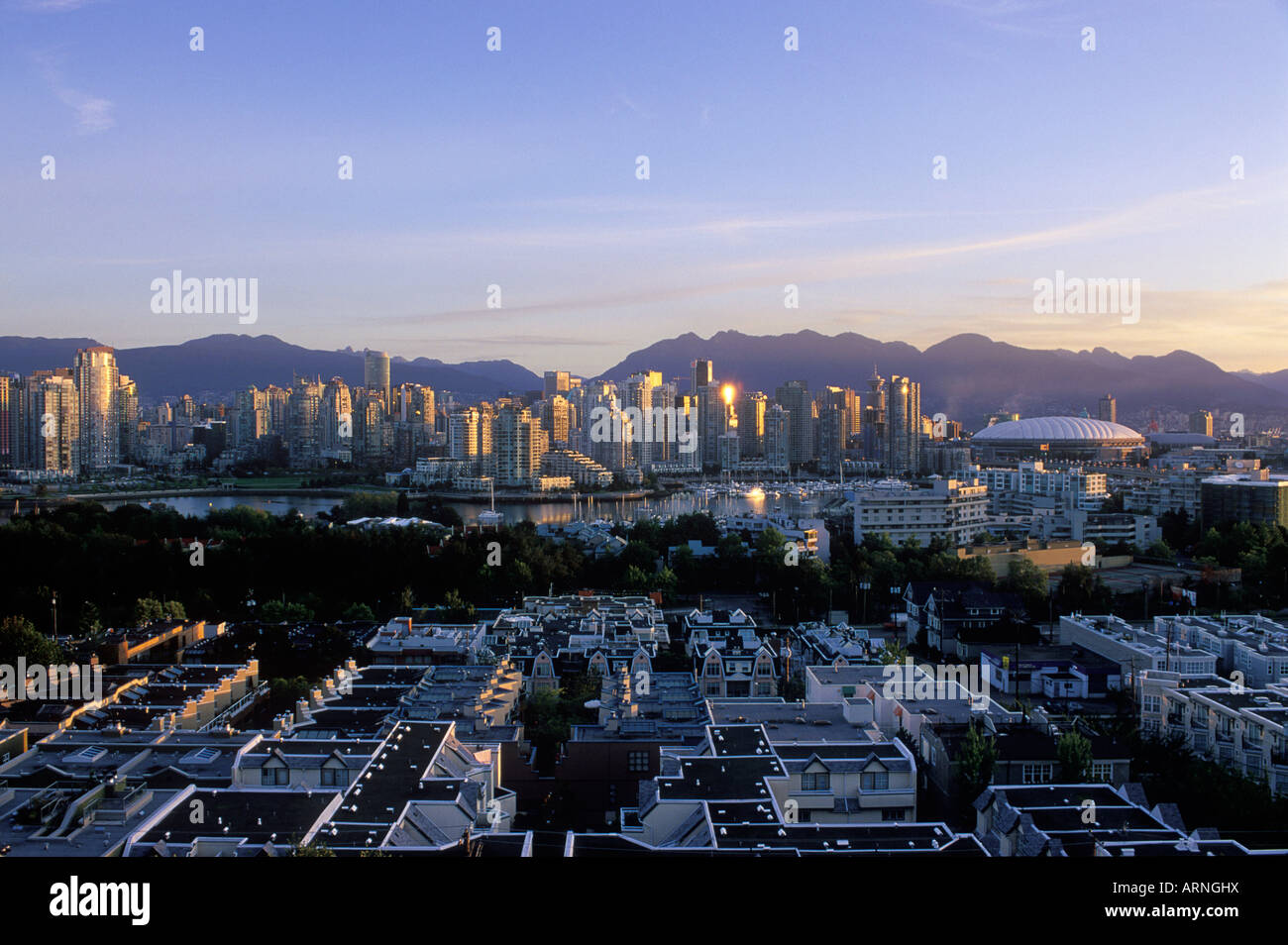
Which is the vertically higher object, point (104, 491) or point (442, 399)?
point (442, 399)

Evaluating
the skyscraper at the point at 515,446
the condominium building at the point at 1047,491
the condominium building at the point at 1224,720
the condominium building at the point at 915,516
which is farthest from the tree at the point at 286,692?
the skyscraper at the point at 515,446

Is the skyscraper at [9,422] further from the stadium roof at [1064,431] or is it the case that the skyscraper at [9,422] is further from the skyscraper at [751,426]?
the stadium roof at [1064,431]

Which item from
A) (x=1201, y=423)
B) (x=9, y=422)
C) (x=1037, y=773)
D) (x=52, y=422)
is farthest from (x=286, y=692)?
(x=1201, y=423)

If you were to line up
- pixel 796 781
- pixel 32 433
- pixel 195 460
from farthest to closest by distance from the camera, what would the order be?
pixel 195 460
pixel 32 433
pixel 796 781

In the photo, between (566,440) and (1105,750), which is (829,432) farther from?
(1105,750)

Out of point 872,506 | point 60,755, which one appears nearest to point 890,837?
point 60,755

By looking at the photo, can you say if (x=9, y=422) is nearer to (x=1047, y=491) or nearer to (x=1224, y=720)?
(x=1047, y=491)

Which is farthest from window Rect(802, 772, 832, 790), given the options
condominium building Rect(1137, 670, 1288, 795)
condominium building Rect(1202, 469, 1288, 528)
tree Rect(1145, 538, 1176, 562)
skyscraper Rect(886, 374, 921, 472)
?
skyscraper Rect(886, 374, 921, 472)
